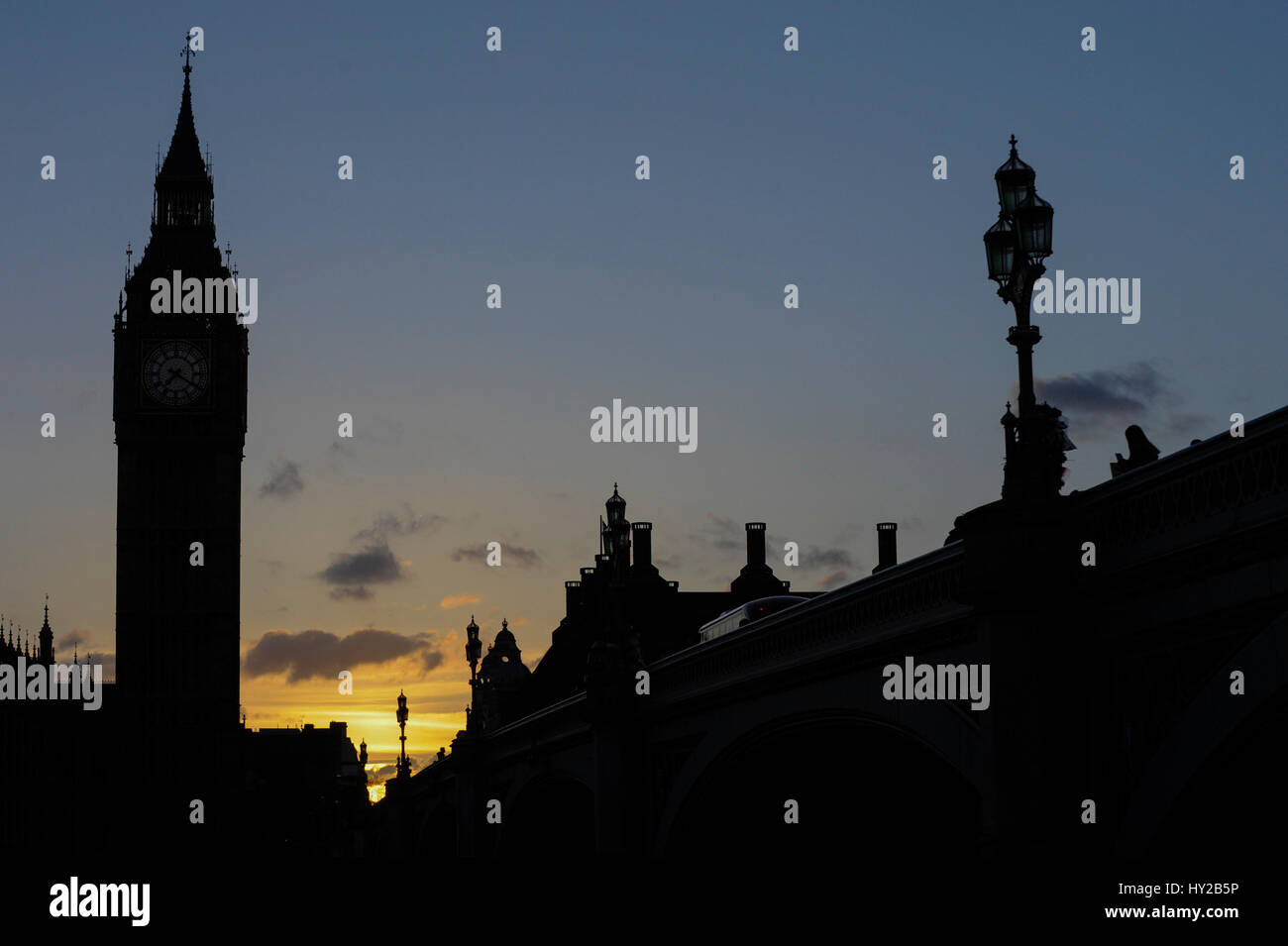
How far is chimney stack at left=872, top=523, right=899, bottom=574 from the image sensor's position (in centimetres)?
8169

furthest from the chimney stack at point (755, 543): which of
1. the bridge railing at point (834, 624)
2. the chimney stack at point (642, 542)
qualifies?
the bridge railing at point (834, 624)

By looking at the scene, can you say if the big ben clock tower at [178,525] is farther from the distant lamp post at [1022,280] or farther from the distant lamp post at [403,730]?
the distant lamp post at [1022,280]

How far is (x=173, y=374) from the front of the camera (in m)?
130

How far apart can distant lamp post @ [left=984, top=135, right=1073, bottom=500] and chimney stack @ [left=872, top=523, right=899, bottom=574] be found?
64.5 metres

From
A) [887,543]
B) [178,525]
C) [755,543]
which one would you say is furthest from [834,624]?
[178,525]

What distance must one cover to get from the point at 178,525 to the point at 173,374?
9835mm

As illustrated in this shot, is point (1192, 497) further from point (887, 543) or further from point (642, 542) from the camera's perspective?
point (642, 542)

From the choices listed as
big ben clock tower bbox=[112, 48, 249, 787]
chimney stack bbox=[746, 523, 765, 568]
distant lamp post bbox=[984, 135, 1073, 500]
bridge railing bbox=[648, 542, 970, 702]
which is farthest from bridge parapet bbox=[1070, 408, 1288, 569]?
big ben clock tower bbox=[112, 48, 249, 787]

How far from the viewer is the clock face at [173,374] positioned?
425 feet

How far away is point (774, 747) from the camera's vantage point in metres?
29.1

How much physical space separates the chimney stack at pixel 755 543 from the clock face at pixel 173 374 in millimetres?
43612
